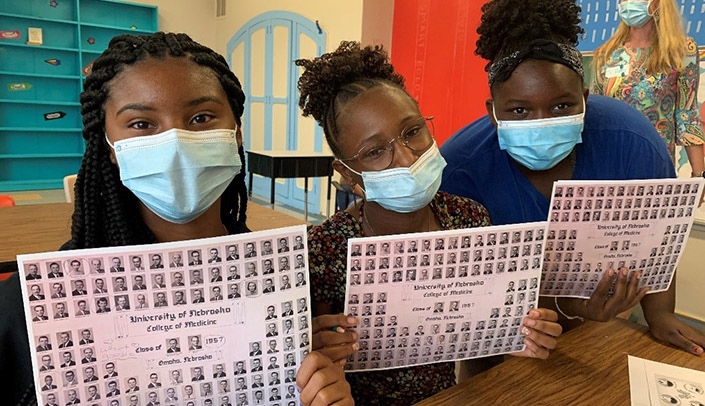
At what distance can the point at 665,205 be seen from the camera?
3.94ft

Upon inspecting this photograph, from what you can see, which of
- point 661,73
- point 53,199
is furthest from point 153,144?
point 53,199

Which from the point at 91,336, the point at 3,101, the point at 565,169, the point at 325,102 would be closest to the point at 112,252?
the point at 91,336

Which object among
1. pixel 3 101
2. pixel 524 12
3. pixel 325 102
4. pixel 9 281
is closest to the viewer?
pixel 9 281

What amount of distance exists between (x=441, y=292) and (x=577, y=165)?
851mm

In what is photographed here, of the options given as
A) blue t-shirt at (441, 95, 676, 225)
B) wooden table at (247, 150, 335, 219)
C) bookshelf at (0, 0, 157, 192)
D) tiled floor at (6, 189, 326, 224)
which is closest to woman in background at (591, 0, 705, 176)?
blue t-shirt at (441, 95, 676, 225)

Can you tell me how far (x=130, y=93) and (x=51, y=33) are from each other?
8.73 m

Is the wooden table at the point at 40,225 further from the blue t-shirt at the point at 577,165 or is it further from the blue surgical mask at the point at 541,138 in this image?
the blue surgical mask at the point at 541,138

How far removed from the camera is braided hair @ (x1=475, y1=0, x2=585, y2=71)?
60.6 inches

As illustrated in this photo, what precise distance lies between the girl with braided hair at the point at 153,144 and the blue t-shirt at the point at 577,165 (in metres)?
0.81

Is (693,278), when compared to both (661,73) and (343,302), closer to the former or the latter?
(661,73)

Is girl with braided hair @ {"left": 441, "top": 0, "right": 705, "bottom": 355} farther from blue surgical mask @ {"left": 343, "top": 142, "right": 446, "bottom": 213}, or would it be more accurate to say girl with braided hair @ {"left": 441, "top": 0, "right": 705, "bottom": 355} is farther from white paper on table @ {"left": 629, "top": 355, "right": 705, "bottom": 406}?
blue surgical mask @ {"left": 343, "top": 142, "right": 446, "bottom": 213}

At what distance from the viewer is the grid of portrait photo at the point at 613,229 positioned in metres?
1.14

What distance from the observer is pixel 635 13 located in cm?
312

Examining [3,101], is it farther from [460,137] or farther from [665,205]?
[665,205]
